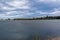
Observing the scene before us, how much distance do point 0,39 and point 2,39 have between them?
1.25 ft

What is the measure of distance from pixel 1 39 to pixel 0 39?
19cm

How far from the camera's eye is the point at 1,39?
77.1ft

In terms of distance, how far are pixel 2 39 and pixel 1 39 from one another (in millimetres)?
194

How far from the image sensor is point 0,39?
23500 millimetres

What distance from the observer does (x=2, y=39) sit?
23578mm
